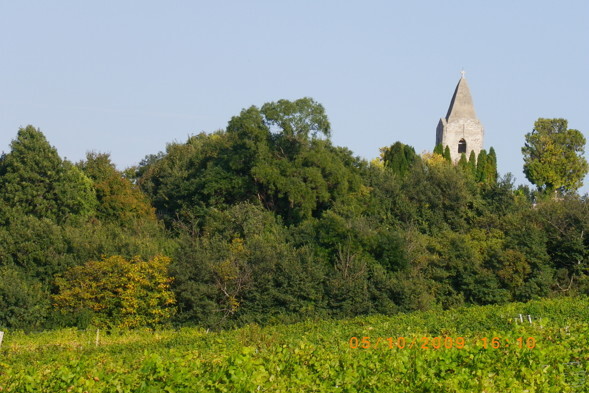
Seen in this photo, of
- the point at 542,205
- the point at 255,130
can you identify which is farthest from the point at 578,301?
the point at 255,130

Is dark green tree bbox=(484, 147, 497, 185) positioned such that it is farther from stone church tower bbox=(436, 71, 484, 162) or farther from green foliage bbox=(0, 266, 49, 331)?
green foliage bbox=(0, 266, 49, 331)

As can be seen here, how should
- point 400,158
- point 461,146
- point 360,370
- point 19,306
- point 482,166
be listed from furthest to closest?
point 461,146
point 482,166
point 400,158
point 19,306
point 360,370

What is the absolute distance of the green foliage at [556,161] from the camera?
56.8 m

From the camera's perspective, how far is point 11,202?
39.4 m

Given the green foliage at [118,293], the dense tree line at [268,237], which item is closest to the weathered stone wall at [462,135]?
the dense tree line at [268,237]

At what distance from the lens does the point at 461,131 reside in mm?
63844

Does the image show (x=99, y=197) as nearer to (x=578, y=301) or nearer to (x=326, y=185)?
(x=326, y=185)

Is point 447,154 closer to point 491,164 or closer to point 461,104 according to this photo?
point 491,164

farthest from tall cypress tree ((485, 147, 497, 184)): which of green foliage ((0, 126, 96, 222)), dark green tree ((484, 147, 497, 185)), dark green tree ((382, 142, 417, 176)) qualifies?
green foliage ((0, 126, 96, 222))

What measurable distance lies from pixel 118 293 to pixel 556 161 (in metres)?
33.6

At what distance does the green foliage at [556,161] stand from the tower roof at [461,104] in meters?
7.19

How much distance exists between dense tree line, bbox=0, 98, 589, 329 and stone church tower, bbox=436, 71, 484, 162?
48.7 feet
